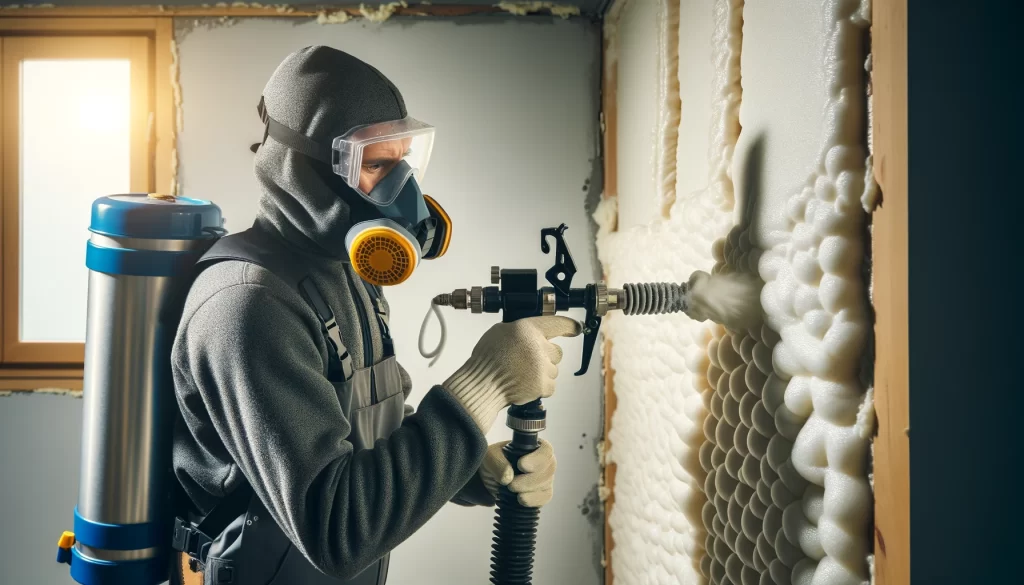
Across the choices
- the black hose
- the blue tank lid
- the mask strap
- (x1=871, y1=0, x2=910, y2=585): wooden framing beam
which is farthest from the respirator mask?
(x1=871, y1=0, x2=910, y2=585): wooden framing beam

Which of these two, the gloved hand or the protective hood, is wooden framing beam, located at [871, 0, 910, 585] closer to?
the gloved hand

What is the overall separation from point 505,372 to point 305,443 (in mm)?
338

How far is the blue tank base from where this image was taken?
117cm

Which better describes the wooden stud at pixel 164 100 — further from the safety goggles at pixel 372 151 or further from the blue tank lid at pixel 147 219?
the safety goggles at pixel 372 151

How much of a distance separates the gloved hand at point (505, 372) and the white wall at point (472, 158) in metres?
1.14

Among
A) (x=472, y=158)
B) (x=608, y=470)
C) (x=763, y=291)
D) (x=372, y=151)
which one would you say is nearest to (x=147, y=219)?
(x=372, y=151)

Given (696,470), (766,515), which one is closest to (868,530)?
(766,515)

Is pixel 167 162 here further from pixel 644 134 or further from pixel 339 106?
pixel 644 134

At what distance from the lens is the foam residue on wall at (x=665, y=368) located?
3.90 ft

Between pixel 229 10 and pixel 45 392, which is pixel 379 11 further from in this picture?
pixel 45 392

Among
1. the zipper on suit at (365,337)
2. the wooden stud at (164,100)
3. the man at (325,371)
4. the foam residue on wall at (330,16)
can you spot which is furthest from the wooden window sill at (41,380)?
the zipper on suit at (365,337)

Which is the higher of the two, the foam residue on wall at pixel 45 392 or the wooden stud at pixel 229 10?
the wooden stud at pixel 229 10

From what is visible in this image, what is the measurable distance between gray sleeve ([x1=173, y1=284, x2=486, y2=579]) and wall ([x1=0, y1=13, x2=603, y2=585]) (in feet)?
4.16

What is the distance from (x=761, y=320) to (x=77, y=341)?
2.36 meters
